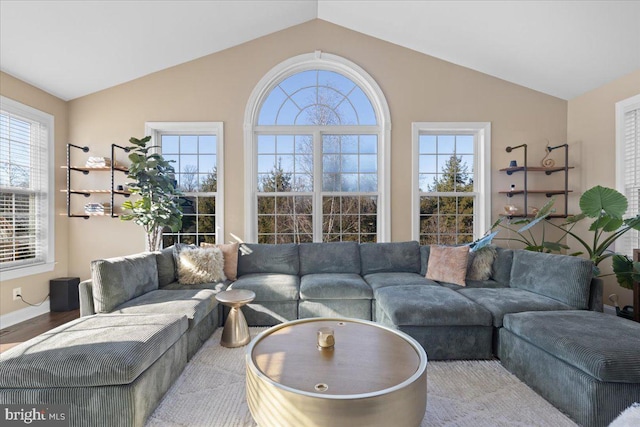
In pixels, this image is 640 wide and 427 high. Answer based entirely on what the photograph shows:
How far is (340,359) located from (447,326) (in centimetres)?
118

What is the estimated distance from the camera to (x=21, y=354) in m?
1.57

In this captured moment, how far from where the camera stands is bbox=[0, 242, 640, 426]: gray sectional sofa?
1572mm

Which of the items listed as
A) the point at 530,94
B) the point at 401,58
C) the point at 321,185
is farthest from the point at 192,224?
the point at 530,94

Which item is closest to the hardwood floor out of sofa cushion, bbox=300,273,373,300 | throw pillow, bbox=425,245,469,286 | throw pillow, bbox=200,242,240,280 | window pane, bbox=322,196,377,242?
throw pillow, bbox=200,242,240,280

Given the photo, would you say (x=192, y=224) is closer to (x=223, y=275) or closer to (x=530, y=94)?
(x=223, y=275)

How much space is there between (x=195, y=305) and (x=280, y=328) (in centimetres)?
79

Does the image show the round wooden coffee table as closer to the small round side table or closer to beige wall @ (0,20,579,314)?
the small round side table

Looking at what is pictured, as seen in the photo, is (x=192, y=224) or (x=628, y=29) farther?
(x=192, y=224)

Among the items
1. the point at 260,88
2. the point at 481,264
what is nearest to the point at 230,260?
the point at 260,88

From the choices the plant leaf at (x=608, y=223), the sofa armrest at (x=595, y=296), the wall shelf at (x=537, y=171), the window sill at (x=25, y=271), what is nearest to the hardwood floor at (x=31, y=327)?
the window sill at (x=25, y=271)

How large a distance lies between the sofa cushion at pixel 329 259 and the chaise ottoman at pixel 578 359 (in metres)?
1.70

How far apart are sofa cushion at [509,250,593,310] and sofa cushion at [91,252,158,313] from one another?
3462mm

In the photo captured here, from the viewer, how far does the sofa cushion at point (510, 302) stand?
2404mm

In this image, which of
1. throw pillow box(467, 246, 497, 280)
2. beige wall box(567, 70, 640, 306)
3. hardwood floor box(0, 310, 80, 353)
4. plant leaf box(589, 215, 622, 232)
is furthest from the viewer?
beige wall box(567, 70, 640, 306)
